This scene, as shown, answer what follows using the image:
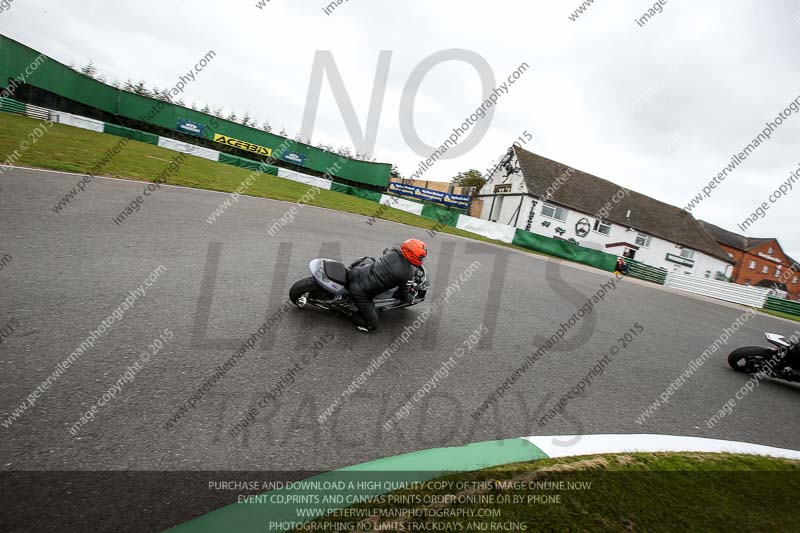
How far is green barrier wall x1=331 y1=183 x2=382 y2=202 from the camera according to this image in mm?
28969

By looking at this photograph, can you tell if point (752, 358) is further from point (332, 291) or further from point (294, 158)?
point (294, 158)

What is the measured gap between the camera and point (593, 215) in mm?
32312

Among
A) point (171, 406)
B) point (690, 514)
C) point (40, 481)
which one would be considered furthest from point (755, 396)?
point (40, 481)

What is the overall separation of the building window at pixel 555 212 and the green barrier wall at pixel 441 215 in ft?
32.8

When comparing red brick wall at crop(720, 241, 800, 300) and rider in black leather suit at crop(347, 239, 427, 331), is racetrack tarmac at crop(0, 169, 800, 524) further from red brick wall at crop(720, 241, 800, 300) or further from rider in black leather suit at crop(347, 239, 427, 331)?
red brick wall at crop(720, 241, 800, 300)

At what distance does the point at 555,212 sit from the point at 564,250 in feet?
29.2

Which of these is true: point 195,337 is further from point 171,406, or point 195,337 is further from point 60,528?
point 60,528

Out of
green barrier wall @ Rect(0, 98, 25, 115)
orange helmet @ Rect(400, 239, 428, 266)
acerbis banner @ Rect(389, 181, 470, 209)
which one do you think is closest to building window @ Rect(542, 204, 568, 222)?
acerbis banner @ Rect(389, 181, 470, 209)

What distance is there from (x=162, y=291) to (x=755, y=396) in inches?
296

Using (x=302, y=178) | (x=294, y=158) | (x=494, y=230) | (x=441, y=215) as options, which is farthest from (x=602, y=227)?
(x=294, y=158)

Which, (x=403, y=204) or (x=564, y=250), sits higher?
(x=403, y=204)

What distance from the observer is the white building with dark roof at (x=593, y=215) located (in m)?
31.4

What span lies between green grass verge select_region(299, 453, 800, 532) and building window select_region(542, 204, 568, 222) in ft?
100

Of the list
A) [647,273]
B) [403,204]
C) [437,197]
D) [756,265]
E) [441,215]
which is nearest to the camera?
[647,273]
